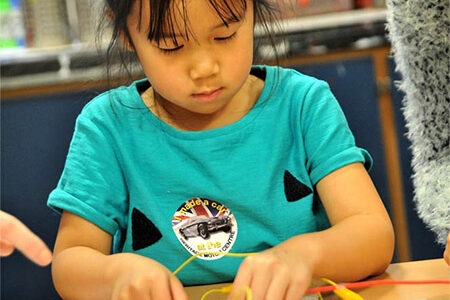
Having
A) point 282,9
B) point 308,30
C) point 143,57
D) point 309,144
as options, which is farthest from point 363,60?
point 143,57

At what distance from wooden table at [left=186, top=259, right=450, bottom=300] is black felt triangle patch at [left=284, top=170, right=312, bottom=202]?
142 millimetres

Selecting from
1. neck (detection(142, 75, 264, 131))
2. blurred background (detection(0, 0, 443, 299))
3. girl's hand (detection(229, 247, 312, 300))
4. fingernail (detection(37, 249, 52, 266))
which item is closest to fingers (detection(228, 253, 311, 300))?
girl's hand (detection(229, 247, 312, 300))

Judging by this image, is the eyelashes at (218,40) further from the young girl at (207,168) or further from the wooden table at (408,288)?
the wooden table at (408,288)

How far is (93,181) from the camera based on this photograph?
2.65ft

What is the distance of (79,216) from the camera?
31.0 inches

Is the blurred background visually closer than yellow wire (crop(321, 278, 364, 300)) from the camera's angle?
No

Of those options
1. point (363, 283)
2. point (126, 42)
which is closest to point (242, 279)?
point (363, 283)

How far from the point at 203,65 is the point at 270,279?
24 centimetres

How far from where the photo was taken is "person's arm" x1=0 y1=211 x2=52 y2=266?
56cm

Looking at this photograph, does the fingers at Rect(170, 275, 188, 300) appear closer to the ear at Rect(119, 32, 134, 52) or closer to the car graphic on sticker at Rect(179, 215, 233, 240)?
the car graphic on sticker at Rect(179, 215, 233, 240)

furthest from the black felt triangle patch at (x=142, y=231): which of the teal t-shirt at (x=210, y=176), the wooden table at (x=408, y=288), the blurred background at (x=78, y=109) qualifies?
the blurred background at (x=78, y=109)

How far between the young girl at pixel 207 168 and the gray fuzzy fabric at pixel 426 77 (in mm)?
99

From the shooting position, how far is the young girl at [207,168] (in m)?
0.71

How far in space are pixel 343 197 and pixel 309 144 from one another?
0.28 feet
